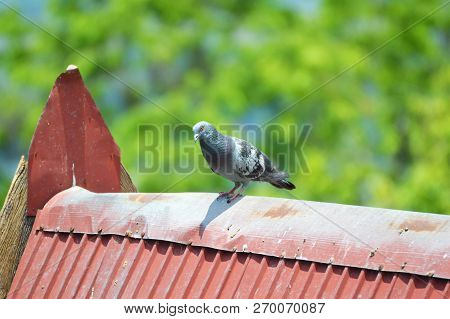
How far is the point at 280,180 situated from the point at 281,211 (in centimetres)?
220

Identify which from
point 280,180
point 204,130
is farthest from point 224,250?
point 280,180

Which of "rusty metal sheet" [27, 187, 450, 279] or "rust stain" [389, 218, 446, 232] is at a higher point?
"rust stain" [389, 218, 446, 232]

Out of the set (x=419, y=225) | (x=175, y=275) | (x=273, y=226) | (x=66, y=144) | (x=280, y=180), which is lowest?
(x=175, y=275)

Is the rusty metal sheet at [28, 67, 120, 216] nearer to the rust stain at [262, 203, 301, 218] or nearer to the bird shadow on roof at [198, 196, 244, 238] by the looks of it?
the bird shadow on roof at [198, 196, 244, 238]

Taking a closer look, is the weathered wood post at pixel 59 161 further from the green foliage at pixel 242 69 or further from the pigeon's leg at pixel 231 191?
the green foliage at pixel 242 69

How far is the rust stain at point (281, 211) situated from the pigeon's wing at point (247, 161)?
1782 millimetres

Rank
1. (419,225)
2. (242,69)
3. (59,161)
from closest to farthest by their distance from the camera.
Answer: (419,225) → (59,161) → (242,69)

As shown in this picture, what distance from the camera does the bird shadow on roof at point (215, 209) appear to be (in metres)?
5.97

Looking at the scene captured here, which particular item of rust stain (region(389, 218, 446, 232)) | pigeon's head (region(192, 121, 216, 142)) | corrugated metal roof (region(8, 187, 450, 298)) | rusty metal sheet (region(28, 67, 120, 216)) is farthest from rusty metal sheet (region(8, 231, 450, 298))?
pigeon's head (region(192, 121, 216, 142))

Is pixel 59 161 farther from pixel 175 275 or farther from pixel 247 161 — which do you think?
pixel 247 161

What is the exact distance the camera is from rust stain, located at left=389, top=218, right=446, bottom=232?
521 cm

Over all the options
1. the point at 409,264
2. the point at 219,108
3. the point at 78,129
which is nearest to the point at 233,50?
the point at 219,108

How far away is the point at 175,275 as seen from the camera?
5.88 meters

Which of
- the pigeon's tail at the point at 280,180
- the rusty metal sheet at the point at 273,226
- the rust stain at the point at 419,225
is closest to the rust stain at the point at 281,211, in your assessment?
the rusty metal sheet at the point at 273,226
